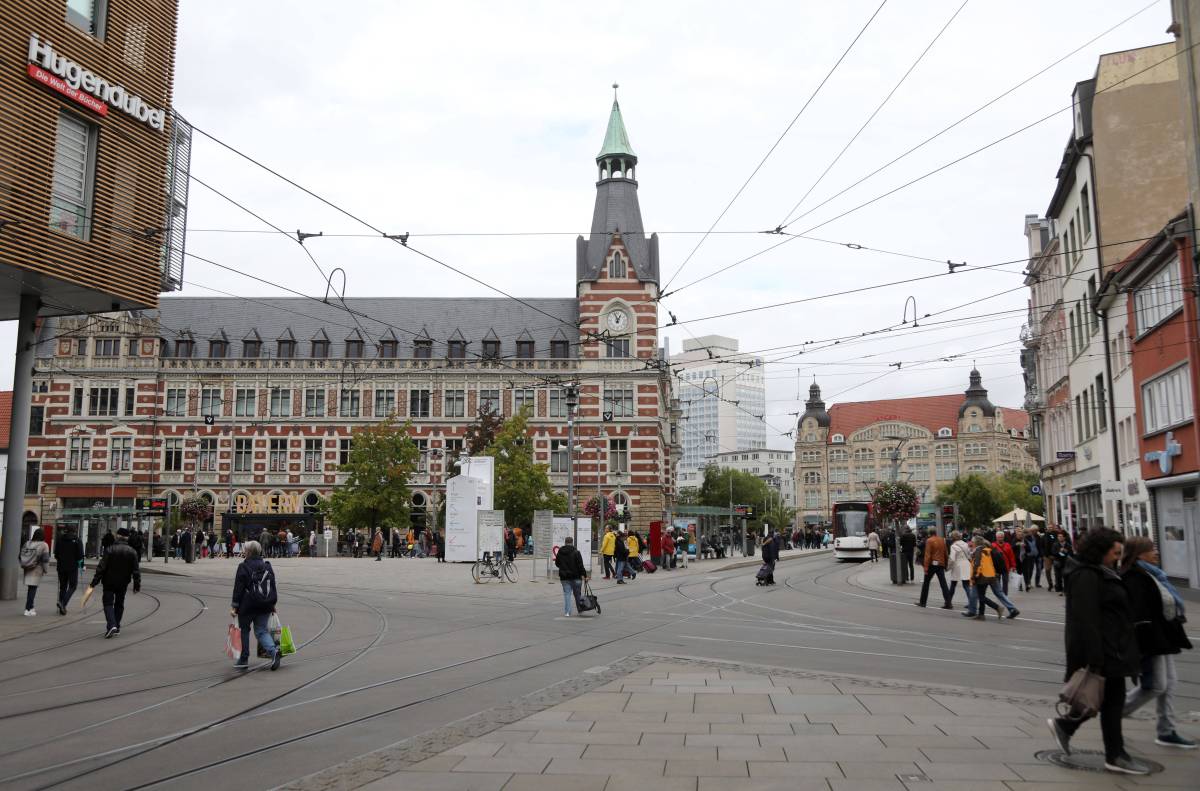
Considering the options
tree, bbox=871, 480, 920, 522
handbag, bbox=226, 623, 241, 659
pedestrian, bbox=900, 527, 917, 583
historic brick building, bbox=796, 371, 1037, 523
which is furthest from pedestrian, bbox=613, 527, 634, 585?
historic brick building, bbox=796, 371, 1037, 523

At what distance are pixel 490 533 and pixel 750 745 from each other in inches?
912

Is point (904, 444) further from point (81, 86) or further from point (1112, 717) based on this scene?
point (1112, 717)

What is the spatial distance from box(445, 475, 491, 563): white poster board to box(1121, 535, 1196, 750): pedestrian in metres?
26.6

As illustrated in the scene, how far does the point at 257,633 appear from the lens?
12.0 meters

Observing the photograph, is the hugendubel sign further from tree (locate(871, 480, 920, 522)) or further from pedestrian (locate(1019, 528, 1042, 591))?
tree (locate(871, 480, 920, 522))

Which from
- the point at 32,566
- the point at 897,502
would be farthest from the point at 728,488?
the point at 32,566

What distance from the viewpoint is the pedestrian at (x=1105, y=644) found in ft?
21.4

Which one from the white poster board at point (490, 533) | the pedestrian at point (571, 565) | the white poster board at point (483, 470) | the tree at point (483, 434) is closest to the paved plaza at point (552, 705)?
the pedestrian at point (571, 565)

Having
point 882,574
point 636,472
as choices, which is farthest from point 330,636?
point 636,472

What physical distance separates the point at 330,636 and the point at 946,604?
1301cm

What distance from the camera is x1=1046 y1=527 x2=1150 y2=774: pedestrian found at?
257 inches

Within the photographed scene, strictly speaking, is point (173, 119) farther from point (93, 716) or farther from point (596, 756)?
point (596, 756)

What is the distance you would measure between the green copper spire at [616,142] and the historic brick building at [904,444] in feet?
214

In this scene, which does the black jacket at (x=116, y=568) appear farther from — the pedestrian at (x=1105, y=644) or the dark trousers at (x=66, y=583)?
the pedestrian at (x=1105, y=644)
